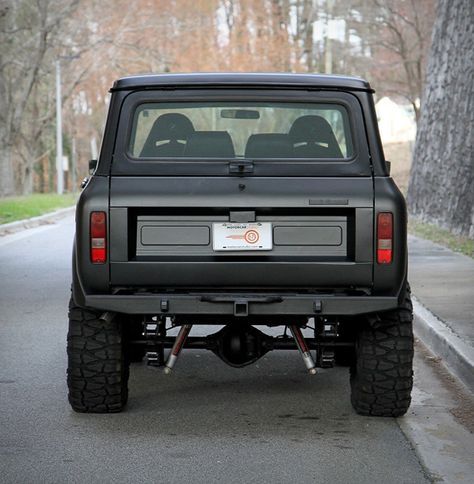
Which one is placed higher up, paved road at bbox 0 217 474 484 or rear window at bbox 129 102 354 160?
rear window at bbox 129 102 354 160

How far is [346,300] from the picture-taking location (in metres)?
6.57

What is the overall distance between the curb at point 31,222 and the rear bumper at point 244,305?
723 inches

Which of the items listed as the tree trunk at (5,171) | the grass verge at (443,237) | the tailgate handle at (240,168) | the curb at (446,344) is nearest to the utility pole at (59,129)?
the tree trunk at (5,171)

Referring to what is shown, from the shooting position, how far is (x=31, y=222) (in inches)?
1120

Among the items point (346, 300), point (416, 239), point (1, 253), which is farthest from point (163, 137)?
point (416, 239)

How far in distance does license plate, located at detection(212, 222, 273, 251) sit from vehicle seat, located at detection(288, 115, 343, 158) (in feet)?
2.14

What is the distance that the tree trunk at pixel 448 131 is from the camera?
74.4 ft

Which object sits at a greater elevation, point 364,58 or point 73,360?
point 364,58

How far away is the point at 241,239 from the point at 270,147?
72 centimetres

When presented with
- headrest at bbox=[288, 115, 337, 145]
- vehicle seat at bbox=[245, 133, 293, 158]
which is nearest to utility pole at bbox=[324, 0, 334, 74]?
headrest at bbox=[288, 115, 337, 145]

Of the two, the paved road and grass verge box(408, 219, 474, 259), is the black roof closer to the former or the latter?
the paved road

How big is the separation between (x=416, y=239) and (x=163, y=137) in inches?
584

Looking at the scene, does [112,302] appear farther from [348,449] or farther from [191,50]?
[191,50]

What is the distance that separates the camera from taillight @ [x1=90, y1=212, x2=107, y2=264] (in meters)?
→ 6.61
